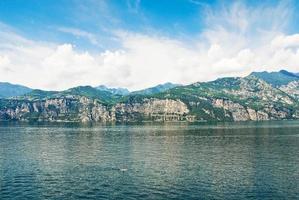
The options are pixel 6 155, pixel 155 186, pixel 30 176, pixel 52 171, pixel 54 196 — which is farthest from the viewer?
pixel 6 155

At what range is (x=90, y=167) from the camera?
14225 cm

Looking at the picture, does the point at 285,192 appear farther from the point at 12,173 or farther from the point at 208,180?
the point at 12,173

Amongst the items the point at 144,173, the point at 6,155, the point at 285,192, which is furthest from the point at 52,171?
the point at 285,192

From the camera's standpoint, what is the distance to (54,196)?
3927 inches

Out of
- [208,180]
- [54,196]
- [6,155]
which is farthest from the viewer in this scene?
[6,155]

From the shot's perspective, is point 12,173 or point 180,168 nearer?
point 12,173

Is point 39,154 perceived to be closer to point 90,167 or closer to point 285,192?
point 90,167

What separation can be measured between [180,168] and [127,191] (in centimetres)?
3980

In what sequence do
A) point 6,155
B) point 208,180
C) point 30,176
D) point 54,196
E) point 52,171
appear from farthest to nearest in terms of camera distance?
1. point 6,155
2. point 52,171
3. point 30,176
4. point 208,180
5. point 54,196

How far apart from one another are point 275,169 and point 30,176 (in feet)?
281

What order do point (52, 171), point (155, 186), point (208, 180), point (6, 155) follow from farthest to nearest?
point (6, 155), point (52, 171), point (208, 180), point (155, 186)

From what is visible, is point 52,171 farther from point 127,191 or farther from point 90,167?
point 127,191

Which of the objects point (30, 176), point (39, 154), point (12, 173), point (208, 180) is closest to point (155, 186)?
point (208, 180)

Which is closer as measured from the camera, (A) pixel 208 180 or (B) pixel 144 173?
(A) pixel 208 180
